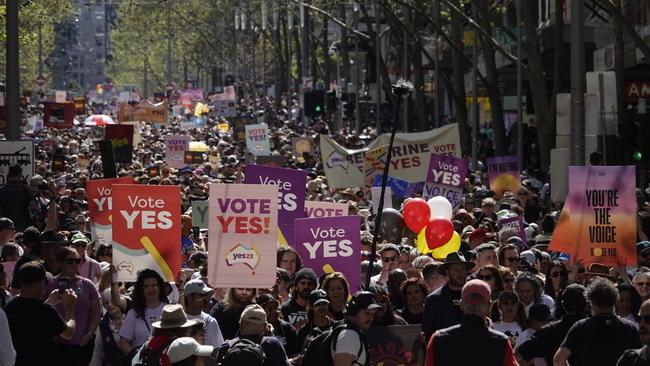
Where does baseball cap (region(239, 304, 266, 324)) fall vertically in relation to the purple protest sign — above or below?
below

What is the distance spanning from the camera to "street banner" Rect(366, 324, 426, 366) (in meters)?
9.85

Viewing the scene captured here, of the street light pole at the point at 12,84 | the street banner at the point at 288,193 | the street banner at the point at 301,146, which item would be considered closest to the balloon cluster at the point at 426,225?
the street banner at the point at 288,193

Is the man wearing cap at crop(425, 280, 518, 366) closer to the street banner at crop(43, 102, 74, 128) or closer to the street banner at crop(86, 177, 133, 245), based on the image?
the street banner at crop(86, 177, 133, 245)

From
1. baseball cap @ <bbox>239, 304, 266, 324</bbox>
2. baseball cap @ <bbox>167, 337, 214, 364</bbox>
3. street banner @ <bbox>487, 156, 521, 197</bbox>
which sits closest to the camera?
baseball cap @ <bbox>167, 337, 214, 364</bbox>

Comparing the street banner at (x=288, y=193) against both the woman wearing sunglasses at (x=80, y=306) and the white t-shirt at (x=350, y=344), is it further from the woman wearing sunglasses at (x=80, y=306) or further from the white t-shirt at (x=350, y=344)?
the white t-shirt at (x=350, y=344)

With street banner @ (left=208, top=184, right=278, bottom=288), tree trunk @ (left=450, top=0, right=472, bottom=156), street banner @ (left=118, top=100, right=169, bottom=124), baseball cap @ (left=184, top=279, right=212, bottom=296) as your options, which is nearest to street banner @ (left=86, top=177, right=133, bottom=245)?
street banner @ (left=208, top=184, right=278, bottom=288)

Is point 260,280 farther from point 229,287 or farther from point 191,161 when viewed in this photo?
point 191,161

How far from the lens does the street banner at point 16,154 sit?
2155cm

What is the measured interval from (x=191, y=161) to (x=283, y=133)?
18985 mm

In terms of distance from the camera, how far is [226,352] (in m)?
9.19

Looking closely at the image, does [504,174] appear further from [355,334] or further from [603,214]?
[355,334]

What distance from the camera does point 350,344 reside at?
9125 mm

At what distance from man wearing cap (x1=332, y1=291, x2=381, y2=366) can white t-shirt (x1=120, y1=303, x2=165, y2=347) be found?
1707 mm

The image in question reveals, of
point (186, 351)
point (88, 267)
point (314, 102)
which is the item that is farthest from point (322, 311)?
point (314, 102)
